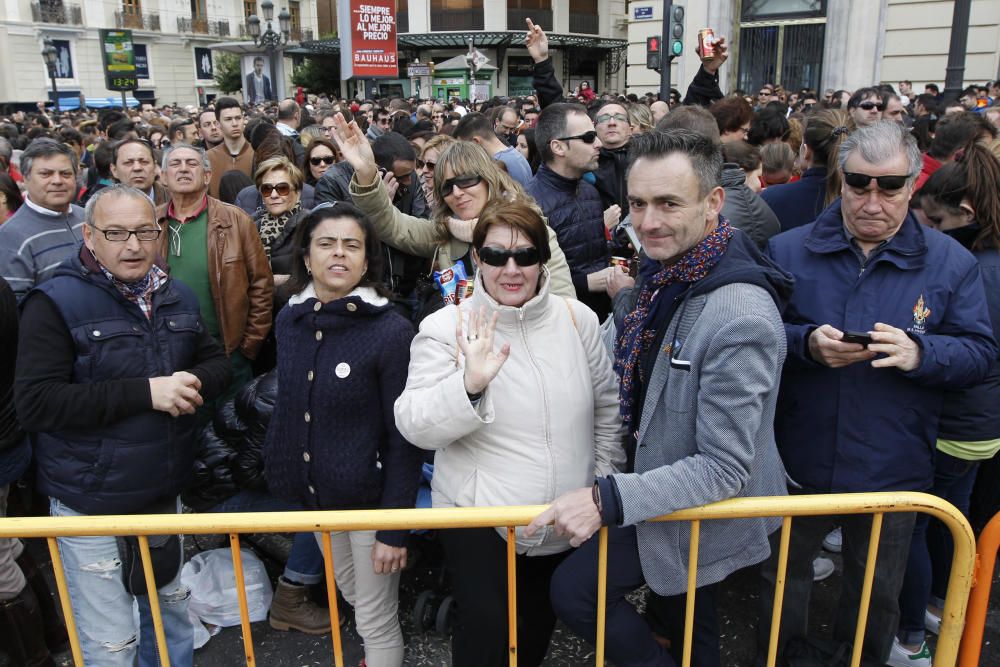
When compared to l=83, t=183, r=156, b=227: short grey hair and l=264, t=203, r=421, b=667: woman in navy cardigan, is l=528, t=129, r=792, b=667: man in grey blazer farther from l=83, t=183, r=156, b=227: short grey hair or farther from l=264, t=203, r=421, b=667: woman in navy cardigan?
l=83, t=183, r=156, b=227: short grey hair

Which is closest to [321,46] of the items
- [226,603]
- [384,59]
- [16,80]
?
[16,80]

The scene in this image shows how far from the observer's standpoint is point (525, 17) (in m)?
44.4

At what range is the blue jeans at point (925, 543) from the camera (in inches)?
112

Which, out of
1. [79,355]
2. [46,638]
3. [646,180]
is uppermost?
[646,180]

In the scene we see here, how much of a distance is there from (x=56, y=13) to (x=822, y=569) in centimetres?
5082

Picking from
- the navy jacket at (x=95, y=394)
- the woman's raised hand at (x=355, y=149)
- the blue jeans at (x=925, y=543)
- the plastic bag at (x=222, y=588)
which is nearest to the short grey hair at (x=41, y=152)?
the woman's raised hand at (x=355, y=149)

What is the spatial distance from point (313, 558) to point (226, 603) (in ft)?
1.54

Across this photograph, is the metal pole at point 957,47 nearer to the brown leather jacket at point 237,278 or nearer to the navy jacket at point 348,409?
the brown leather jacket at point 237,278

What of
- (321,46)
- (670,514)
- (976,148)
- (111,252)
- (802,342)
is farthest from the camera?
(321,46)

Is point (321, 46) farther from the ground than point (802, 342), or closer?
farther from the ground

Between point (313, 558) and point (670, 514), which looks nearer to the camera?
point (670, 514)

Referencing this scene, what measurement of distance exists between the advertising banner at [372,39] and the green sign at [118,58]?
1567cm

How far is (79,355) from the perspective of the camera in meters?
2.63

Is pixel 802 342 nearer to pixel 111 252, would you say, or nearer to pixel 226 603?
pixel 111 252
